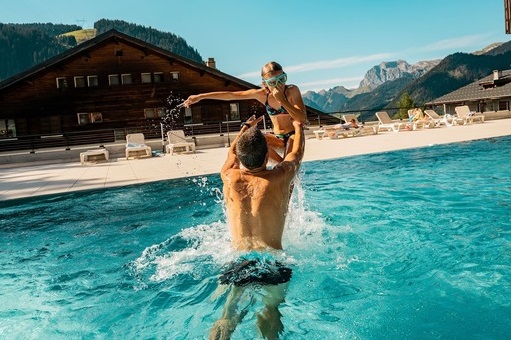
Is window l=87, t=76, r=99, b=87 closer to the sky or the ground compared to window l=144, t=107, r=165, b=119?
closer to the sky

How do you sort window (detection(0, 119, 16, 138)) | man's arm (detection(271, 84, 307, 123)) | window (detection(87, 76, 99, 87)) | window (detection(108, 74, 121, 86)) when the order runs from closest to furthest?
man's arm (detection(271, 84, 307, 123)) < window (detection(0, 119, 16, 138)) < window (detection(87, 76, 99, 87)) < window (detection(108, 74, 121, 86))

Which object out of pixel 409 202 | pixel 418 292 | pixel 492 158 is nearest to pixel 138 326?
pixel 418 292

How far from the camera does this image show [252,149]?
9.75ft

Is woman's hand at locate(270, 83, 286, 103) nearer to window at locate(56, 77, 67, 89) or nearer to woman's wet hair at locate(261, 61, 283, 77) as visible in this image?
woman's wet hair at locate(261, 61, 283, 77)

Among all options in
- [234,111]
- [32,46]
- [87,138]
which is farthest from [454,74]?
[32,46]

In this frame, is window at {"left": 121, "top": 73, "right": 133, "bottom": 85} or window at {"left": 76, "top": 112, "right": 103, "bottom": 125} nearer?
window at {"left": 76, "top": 112, "right": 103, "bottom": 125}

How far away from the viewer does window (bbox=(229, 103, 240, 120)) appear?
110ft

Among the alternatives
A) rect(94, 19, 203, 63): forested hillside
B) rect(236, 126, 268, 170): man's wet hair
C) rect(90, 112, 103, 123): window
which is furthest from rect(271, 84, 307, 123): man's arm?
rect(94, 19, 203, 63): forested hillside

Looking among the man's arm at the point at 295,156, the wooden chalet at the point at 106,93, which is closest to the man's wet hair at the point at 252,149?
the man's arm at the point at 295,156

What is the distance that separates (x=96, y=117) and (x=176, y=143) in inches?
611

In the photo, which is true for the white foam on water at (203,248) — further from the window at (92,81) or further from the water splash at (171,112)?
the window at (92,81)

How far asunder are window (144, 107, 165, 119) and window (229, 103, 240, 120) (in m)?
5.74

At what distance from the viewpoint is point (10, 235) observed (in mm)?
6395

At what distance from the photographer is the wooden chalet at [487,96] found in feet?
134
